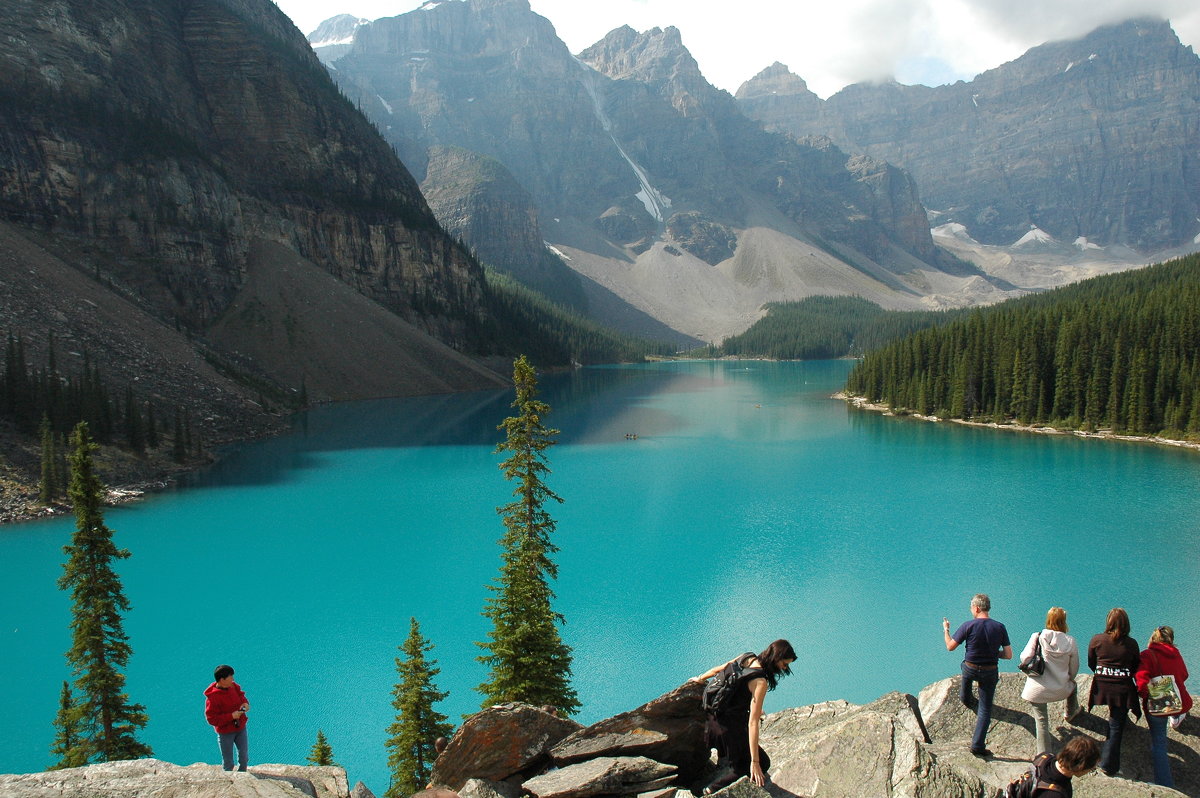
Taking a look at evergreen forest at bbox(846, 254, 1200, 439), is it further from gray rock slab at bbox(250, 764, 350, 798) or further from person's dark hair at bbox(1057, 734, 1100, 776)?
gray rock slab at bbox(250, 764, 350, 798)

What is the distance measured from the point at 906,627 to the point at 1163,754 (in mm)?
16609

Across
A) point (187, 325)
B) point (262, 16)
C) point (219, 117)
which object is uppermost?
point (262, 16)

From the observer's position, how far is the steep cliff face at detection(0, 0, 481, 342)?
291 feet

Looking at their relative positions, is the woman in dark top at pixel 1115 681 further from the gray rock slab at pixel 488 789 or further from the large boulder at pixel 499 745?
the gray rock slab at pixel 488 789

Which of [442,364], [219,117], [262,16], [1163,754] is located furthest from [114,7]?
[1163,754]

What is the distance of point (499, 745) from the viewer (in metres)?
9.73

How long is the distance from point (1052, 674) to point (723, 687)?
182 inches

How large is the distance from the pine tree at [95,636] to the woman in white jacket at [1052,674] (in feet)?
59.6

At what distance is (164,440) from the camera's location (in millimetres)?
57500

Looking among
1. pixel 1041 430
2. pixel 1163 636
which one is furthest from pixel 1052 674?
pixel 1041 430

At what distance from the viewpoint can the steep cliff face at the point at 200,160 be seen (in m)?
88.6

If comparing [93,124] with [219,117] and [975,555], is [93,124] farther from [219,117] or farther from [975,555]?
[975,555]

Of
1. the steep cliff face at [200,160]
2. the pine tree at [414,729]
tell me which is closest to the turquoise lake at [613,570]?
the pine tree at [414,729]

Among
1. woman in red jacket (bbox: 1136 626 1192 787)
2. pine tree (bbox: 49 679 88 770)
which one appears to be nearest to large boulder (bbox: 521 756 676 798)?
woman in red jacket (bbox: 1136 626 1192 787)
